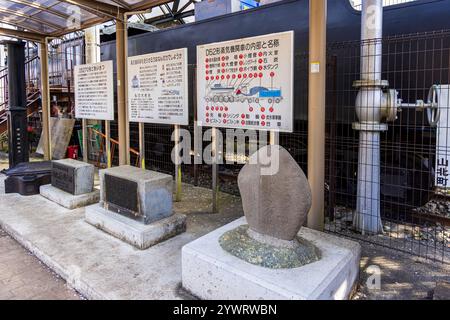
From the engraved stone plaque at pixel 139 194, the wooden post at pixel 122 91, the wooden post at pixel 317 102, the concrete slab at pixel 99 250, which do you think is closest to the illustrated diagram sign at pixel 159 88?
the wooden post at pixel 122 91

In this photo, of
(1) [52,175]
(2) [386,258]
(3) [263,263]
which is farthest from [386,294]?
(1) [52,175]

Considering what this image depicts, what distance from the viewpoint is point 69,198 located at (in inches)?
185

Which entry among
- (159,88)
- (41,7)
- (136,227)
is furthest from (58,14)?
(136,227)

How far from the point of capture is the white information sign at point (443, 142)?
311cm

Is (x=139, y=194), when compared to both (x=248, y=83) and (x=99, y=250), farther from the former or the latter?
(x=248, y=83)

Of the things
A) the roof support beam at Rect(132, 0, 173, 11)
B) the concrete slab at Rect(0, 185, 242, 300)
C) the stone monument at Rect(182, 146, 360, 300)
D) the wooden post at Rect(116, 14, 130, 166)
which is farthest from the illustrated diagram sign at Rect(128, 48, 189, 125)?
the stone monument at Rect(182, 146, 360, 300)

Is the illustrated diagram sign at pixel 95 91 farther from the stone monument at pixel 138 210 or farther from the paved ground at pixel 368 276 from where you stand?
the paved ground at pixel 368 276

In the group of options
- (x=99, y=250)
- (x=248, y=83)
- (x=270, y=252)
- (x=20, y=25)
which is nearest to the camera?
(x=270, y=252)

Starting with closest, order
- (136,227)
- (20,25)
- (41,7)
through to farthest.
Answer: (136,227)
(41,7)
(20,25)

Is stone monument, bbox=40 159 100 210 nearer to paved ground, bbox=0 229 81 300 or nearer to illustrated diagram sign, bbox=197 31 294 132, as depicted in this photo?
paved ground, bbox=0 229 81 300

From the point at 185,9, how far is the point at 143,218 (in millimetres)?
12929

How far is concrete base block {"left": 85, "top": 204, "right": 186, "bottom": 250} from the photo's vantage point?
11.2 ft

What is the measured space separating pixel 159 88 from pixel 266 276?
3.39 metres
